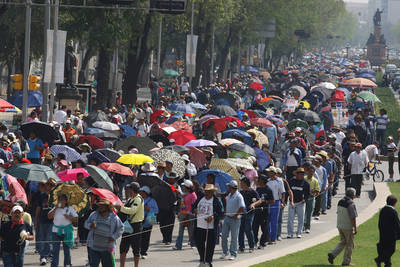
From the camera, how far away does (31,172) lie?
18.0 meters

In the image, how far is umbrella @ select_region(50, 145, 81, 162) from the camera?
21.9m

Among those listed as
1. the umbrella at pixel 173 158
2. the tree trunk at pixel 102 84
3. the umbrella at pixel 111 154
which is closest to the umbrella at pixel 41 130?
the umbrella at pixel 111 154

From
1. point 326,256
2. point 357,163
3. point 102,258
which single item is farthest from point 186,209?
point 357,163

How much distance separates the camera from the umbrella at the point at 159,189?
18.8 metres

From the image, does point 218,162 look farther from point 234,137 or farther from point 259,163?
point 234,137

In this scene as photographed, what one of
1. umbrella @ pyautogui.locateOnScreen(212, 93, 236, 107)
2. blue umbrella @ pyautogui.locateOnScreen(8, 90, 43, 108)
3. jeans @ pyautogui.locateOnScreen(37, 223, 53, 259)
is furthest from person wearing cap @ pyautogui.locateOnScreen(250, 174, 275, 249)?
umbrella @ pyautogui.locateOnScreen(212, 93, 236, 107)

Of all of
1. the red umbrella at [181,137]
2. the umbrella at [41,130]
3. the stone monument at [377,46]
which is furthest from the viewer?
the stone monument at [377,46]

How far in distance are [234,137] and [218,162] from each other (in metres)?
6.21

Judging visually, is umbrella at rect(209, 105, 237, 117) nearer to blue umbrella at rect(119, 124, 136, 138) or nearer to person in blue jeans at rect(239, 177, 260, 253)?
blue umbrella at rect(119, 124, 136, 138)

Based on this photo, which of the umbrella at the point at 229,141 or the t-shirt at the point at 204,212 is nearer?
the t-shirt at the point at 204,212

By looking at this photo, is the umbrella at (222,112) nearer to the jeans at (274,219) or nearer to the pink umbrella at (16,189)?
the jeans at (274,219)

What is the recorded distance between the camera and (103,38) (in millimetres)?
41406

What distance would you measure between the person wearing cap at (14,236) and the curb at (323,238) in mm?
4100

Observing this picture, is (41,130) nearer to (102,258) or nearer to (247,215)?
(247,215)
